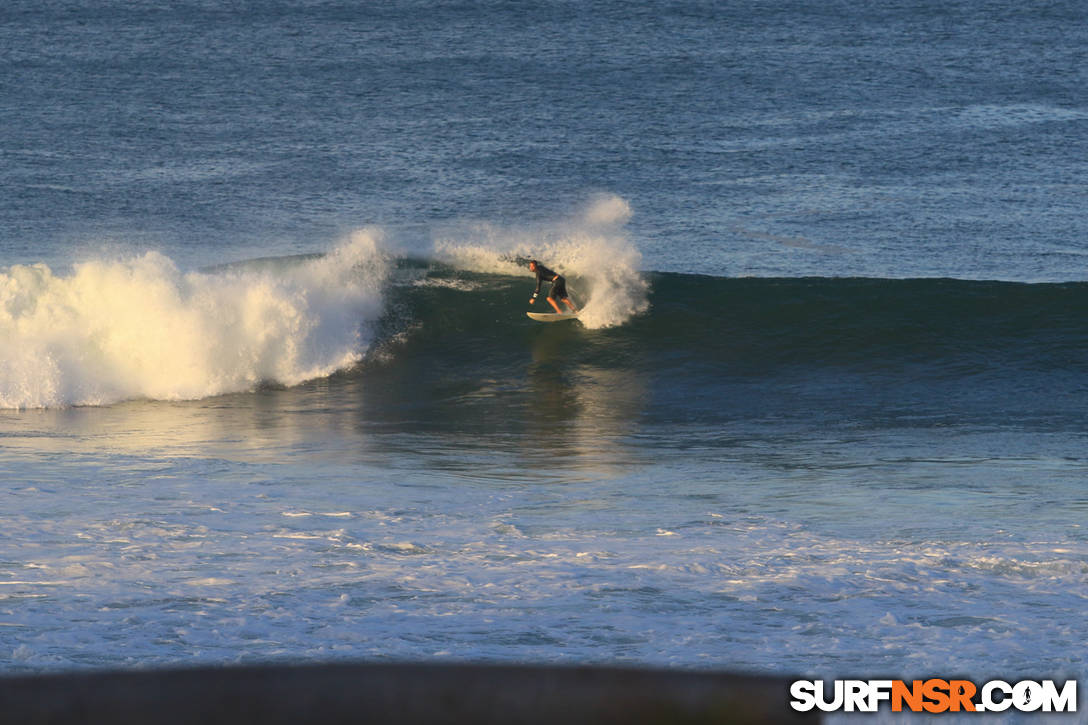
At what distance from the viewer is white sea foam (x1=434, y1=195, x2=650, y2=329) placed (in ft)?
57.7

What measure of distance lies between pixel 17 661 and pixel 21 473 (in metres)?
4.72

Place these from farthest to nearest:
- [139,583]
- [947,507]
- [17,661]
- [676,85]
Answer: [676,85] < [947,507] < [139,583] < [17,661]

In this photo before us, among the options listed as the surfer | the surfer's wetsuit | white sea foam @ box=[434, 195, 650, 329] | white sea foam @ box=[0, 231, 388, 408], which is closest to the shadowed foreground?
white sea foam @ box=[0, 231, 388, 408]

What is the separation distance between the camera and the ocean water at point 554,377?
5445 mm

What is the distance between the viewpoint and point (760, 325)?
55.7 feet

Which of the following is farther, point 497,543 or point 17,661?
point 497,543

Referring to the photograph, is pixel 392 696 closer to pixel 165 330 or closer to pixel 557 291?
pixel 165 330

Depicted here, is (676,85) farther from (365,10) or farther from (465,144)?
(365,10)

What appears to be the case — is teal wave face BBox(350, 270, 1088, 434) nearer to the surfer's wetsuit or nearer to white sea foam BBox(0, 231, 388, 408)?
the surfer's wetsuit

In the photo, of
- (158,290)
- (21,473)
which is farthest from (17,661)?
(158,290)

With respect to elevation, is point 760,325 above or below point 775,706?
above

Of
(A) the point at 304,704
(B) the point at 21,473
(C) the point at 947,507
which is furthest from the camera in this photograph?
(B) the point at 21,473

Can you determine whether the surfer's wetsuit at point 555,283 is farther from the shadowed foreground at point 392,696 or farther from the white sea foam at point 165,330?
the shadowed foreground at point 392,696

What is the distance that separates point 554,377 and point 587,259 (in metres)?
3.69
